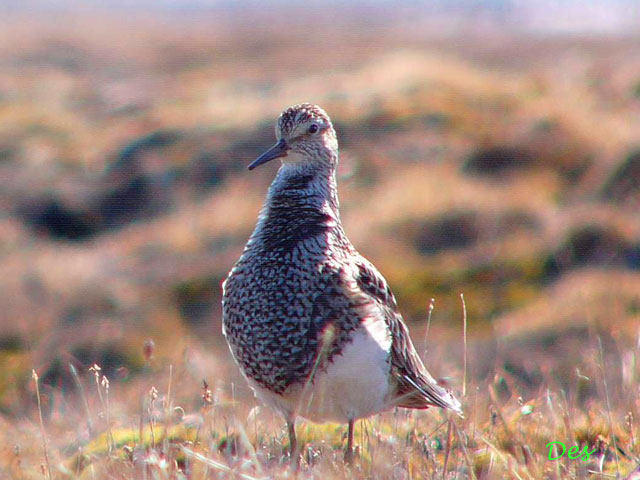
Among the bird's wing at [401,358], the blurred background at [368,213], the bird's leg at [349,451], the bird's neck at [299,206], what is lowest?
the blurred background at [368,213]

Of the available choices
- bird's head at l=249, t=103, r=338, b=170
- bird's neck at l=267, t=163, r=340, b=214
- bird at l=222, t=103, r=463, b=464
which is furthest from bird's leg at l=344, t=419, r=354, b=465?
bird's head at l=249, t=103, r=338, b=170

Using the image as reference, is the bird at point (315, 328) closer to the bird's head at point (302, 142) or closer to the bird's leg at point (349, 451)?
the bird's leg at point (349, 451)

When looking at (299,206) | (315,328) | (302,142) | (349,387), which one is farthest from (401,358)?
(302,142)

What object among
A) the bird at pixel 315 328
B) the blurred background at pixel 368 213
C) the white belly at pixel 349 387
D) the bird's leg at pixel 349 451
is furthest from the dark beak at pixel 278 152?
the blurred background at pixel 368 213

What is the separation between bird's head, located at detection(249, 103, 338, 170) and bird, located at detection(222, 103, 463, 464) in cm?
37

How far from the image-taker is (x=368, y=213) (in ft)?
74.7

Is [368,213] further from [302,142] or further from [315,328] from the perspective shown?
[315,328]

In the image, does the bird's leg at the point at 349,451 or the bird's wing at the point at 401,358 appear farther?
the bird's wing at the point at 401,358

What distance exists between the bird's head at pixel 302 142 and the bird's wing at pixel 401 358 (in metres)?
0.80

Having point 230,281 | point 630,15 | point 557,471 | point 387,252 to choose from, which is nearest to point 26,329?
point 387,252

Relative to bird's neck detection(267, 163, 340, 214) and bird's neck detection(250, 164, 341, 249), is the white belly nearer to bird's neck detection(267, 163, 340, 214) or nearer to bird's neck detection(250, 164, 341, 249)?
bird's neck detection(250, 164, 341, 249)

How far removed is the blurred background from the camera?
1652 cm

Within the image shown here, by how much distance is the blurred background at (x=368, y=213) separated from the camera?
16516mm

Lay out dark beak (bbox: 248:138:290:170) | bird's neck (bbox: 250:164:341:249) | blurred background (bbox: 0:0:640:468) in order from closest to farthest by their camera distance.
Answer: bird's neck (bbox: 250:164:341:249) → dark beak (bbox: 248:138:290:170) → blurred background (bbox: 0:0:640:468)
